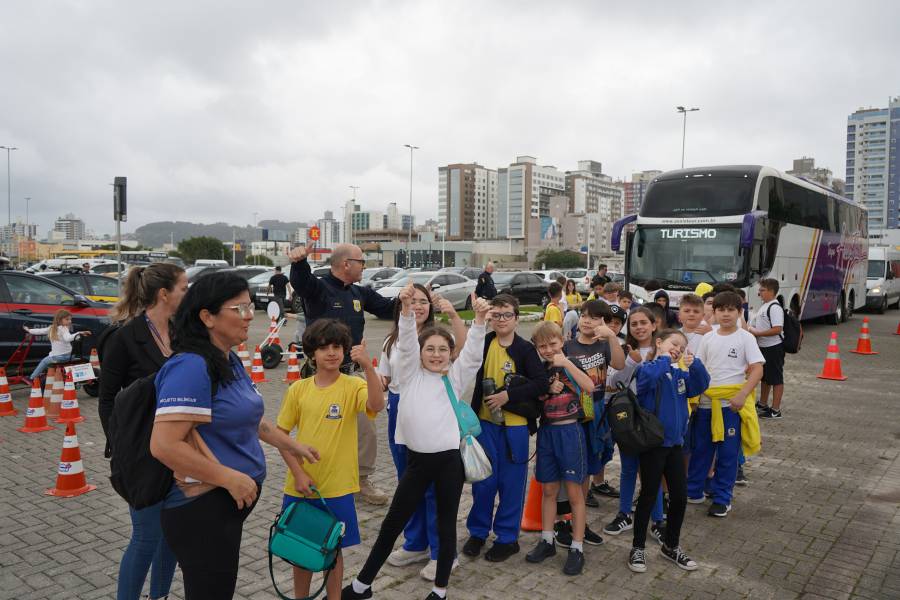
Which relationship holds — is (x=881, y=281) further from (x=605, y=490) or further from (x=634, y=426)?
(x=634, y=426)

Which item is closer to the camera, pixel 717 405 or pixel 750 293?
pixel 717 405

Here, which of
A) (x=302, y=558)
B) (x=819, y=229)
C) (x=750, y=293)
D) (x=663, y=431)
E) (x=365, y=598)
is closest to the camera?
(x=302, y=558)

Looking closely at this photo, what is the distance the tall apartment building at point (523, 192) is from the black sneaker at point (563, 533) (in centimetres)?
14746

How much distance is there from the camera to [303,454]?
3.08m

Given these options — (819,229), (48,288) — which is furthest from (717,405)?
(819,229)

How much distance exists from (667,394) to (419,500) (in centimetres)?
181

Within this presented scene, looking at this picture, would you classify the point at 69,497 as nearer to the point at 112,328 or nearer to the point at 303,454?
the point at 112,328

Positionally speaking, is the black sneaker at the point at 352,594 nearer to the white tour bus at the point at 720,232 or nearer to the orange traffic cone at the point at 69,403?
the orange traffic cone at the point at 69,403

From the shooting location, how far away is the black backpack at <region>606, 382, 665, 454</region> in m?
4.07

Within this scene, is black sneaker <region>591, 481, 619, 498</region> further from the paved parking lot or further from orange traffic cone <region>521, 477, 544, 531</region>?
orange traffic cone <region>521, 477, 544, 531</region>

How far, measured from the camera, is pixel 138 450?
8.00ft

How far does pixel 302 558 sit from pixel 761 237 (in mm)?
13663

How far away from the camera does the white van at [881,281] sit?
27125mm

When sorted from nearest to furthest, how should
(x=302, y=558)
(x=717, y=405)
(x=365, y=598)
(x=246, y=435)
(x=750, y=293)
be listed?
1. (x=246, y=435)
2. (x=302, y=558)
3. (x=365, y=598)
4. (x=717, y=405)
5. (x=750, y=293)
